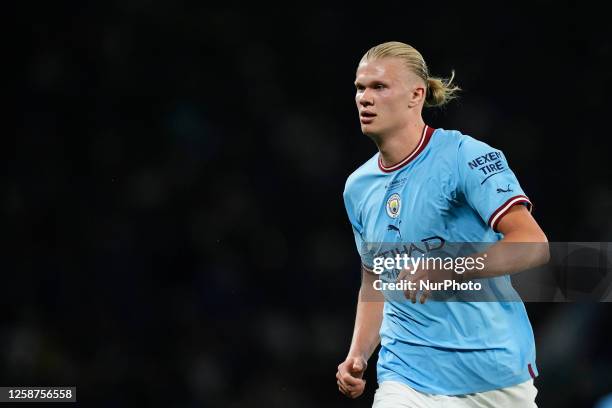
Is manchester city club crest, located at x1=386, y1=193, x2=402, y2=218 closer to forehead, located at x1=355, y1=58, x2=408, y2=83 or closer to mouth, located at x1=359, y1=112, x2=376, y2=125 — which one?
mouth, located at x1=359, y1=112, x2=376, y2=125

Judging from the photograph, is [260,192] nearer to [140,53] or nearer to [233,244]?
[233,244]

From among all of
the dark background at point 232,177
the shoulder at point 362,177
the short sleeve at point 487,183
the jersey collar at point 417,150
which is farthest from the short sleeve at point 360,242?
the dark background at point 232,177

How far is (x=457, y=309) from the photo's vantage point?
3.66m

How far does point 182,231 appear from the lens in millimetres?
7551

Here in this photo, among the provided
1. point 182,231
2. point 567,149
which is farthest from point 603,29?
point 182,231

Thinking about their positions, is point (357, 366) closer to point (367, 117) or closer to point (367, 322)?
point (367, 322)

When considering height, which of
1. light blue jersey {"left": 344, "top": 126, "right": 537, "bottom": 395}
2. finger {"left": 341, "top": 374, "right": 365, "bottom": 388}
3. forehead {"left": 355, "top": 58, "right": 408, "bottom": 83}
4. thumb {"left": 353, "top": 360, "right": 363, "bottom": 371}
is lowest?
finger {"left": 341, "top": 374, "right": 365, "bottom": 388}

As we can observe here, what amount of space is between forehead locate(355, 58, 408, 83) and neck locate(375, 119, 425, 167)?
0.23 metres

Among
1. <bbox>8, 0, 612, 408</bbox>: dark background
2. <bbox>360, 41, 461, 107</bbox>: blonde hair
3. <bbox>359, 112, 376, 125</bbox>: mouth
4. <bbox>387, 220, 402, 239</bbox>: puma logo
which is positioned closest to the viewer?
<bbox>387, 220, 402, 239</bbox>: puma logo

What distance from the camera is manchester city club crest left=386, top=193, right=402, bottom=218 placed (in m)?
3.85

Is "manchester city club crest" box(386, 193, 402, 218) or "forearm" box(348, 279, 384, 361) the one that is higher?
"manchester city club crest" box(386, 193, 402, 218)

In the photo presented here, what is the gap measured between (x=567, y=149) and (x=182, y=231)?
315cm

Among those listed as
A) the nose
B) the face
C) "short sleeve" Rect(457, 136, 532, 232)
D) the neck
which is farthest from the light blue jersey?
the nose

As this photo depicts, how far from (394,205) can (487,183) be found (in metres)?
0.48
